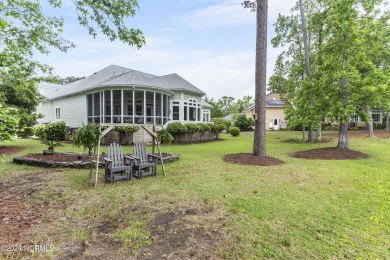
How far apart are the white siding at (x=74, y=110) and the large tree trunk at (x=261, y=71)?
15.6m

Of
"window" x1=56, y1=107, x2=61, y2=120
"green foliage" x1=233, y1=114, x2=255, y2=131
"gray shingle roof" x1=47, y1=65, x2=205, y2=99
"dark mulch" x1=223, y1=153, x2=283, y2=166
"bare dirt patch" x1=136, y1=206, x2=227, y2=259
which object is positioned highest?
"gray shingle roof" x1=47, y1=65, x2=205, y2=99

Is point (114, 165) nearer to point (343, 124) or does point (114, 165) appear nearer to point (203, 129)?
point (343, 124)

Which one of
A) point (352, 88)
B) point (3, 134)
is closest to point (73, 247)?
point (3, 134)

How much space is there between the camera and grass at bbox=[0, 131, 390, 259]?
9.27 ft

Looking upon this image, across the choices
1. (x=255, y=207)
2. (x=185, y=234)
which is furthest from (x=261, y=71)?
(x=185, y=234)

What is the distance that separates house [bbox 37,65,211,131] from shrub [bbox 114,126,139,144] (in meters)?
1.04

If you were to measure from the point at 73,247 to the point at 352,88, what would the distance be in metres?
12.0

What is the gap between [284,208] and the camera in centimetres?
395

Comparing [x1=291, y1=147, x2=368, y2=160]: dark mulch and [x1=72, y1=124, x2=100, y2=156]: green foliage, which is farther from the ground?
[x1=72, y1=124, x2=100, y2=156]: green foliage

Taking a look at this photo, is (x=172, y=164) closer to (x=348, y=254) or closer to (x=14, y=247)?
(x=14, y=247)

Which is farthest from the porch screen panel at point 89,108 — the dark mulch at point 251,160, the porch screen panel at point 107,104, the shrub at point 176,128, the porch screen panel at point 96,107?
the dark mulch at point 251,160

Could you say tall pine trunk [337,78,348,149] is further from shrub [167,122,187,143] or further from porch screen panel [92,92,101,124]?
porch screen panel [92,92,101,124]

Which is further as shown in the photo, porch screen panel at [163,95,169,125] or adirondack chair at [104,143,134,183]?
porch screen panel at [163,95,169,125]

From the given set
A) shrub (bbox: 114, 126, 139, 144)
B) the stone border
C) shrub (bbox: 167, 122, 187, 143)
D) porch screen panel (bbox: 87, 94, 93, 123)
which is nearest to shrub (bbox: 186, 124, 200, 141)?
shrub (bbox: 167, 122, 187, 143)
